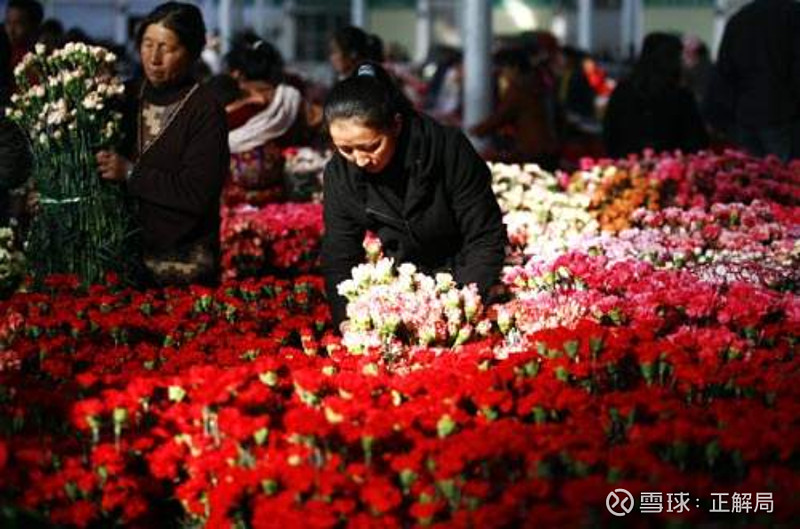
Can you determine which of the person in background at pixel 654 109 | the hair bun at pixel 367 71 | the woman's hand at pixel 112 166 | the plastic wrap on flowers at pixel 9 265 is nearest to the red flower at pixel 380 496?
the hair bun at pixel 367 71

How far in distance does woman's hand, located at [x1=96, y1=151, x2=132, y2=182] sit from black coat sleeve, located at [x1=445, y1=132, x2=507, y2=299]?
1.34 metres

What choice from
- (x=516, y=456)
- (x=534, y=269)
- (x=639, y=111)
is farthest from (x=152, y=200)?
(x=639, y=111)

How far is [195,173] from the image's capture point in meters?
5.40

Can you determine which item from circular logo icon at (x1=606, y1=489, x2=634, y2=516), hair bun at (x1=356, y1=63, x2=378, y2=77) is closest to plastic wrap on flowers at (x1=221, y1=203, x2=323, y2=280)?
hair bun at (x1=356, y1=63, x2=378, y2=77)

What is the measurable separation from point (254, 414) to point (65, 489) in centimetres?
56

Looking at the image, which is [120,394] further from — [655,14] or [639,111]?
[655,14]

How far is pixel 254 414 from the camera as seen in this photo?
3.94 meters

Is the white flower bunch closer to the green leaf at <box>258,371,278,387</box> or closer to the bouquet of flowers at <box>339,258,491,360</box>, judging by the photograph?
the bouquet of flowers at <box>339,258,491,360</box>

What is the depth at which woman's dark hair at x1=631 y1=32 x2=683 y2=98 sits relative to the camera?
30.0 feet

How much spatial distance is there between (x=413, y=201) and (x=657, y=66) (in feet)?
15.6

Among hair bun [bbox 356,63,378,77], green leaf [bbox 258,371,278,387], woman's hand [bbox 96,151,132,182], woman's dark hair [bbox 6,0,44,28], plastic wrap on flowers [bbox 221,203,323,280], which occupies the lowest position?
plastic wrap on flowers [bbox 221,203,323,280]

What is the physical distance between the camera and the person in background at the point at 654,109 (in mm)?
9219

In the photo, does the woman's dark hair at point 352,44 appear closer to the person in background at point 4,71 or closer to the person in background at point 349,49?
the person in background at point 349,49

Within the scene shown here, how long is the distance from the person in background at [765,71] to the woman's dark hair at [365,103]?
18.6 ft
